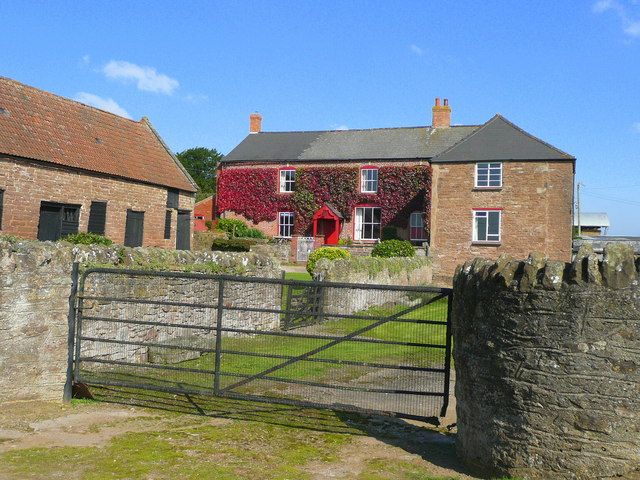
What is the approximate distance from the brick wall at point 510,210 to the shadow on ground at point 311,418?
1000 inches

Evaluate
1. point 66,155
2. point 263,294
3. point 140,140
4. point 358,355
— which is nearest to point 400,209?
point 140,140

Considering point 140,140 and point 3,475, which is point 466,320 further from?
point 140,140

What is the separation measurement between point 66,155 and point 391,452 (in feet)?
66.2

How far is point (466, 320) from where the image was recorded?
5.64 m

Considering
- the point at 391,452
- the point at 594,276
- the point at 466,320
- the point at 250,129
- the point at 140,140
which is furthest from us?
the point at 250,129

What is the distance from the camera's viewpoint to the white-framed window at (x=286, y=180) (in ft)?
143

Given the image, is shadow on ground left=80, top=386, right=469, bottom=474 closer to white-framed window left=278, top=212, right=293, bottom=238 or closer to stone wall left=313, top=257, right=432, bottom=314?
stone wall left=313, top=257, right=432, bottom=314

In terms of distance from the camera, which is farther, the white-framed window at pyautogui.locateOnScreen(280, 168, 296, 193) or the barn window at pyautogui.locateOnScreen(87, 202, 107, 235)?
the white-framed window at pyautogui.locateOnScreen(280, 168, 296, 193)

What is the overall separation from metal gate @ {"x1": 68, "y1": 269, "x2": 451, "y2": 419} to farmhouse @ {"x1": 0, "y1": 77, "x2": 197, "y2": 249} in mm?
10708

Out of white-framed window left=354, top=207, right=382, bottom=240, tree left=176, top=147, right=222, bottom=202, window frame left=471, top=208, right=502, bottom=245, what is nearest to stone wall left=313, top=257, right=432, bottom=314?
window frame left=471, top=208, right=502, bottom=245

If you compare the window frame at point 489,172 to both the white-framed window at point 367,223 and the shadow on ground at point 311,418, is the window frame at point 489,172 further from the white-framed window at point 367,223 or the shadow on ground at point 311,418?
the shadow on ground at point 311,418

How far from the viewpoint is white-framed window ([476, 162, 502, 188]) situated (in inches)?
1313

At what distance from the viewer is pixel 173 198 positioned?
95.6 ft

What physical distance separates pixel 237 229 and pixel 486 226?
17.4 metres
